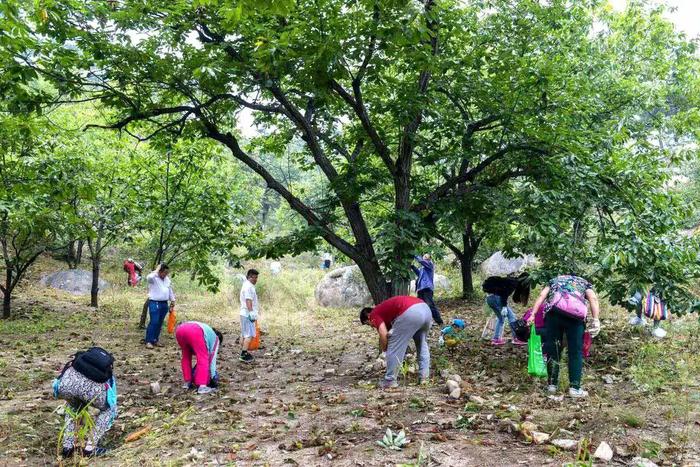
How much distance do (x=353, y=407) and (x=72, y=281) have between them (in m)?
18.1

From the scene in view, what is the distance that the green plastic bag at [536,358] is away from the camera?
6273mm

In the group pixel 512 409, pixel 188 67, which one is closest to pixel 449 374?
pixel 512 409

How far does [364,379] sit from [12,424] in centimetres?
434

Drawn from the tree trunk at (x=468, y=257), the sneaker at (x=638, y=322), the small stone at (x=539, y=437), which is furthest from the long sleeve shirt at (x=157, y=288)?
the sneaker at (x=638, y=322)

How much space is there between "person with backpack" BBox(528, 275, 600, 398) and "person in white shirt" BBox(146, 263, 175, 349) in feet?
24.2

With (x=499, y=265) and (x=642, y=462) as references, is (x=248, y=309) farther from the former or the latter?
(x=499, y=265)

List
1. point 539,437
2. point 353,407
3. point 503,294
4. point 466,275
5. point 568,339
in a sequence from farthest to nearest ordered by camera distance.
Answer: point 466,275 < point 503,294 < point 568,339 < point 353,407 < point 539,437

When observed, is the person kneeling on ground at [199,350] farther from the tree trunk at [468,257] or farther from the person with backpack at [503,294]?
the tree trunk at [468,257]

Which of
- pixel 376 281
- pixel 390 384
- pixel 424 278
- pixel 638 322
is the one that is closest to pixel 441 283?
pixel 424 278

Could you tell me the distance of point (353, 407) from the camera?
18.3 ft

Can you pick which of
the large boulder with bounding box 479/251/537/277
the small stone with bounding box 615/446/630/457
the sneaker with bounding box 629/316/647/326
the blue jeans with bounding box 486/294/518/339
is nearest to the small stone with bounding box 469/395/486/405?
Answer: the small stone with bounding box 615/446/630/457

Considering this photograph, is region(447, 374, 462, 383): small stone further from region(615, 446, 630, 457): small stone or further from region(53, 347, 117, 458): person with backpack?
region(53, 347, 117, 458): person with backpack

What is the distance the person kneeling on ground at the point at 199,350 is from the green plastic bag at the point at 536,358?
4.20 meters

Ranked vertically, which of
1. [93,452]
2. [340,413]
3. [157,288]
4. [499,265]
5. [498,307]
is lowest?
[93,452]
